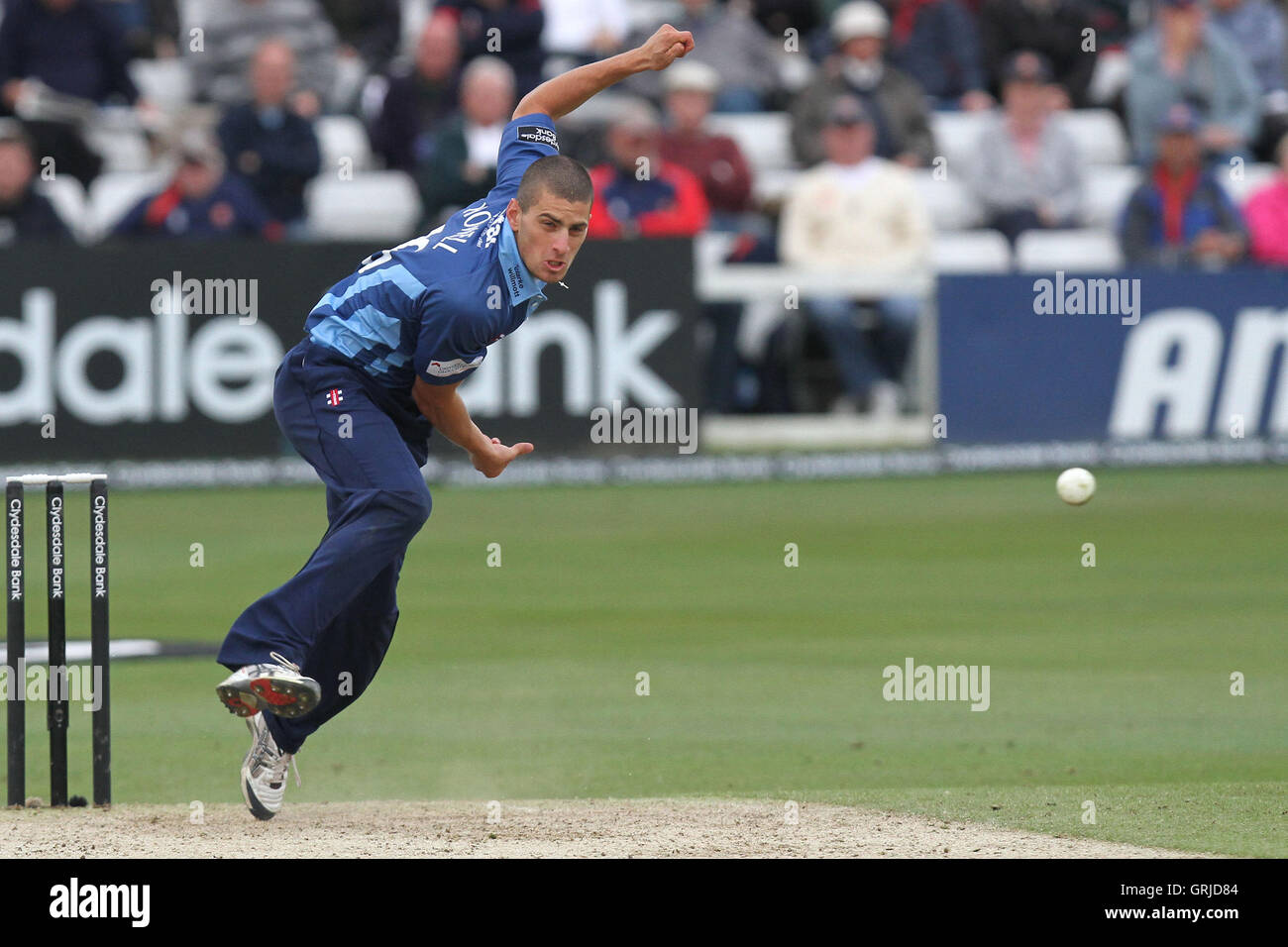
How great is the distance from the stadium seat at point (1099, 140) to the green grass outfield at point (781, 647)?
14.7 ft

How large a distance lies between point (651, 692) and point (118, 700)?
8.06 feet

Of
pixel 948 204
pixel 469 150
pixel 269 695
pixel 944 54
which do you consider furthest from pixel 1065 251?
pixel 269 695

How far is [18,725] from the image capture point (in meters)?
7.05

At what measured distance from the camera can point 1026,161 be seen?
17.9m

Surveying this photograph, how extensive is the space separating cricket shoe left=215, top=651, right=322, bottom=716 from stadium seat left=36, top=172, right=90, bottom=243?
418 inches

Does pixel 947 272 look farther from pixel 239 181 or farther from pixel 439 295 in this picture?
pixel 439 295

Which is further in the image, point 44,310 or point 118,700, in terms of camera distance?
point 44,310

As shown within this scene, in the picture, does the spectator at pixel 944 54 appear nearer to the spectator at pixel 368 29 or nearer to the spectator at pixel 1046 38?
the spectator at pixel 1046 38

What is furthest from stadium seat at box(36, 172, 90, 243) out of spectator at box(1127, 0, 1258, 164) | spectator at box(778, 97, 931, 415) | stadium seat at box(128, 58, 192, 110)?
spectator at box(1127, 0, 1258, 164)

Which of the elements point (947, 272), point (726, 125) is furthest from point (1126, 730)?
point (726, 125)

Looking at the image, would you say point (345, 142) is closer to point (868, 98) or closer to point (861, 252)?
point (868, 98)

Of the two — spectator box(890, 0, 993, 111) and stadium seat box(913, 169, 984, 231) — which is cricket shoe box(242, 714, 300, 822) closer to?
stadium seat box(913, 169, 984, 231)

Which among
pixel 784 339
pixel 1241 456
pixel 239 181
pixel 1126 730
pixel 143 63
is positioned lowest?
pixel 1126 730

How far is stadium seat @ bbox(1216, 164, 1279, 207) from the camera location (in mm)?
17750
